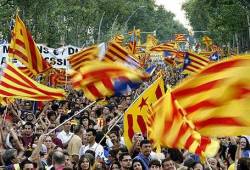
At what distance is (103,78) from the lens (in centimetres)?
720

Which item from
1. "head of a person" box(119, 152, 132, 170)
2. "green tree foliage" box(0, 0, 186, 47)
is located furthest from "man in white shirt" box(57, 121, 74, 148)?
"green tree foliage" box(0, 0, 186, 47)

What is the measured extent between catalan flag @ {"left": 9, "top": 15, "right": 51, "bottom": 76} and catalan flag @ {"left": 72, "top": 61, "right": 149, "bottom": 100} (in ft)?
17.8

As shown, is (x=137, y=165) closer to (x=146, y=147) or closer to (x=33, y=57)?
(x=146, y=147)

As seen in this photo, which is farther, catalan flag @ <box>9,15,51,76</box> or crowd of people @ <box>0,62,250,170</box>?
catalan flag @ <box>9,15,51,76</box>

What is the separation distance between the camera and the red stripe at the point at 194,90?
19.2 feet

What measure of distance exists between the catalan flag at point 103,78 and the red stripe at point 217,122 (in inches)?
44.5

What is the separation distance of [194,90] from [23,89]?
5.02m

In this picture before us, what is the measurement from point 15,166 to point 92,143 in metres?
2.61

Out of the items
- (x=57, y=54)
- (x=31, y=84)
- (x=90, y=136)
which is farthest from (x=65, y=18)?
(x=31, y=84)

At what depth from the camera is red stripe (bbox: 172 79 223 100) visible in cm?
584

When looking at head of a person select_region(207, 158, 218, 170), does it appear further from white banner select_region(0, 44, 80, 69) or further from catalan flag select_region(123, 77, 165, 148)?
white banner select_region(0, 44, 80, 69)

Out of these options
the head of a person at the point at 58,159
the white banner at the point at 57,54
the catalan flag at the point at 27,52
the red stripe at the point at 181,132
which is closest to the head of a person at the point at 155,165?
the head of a person at the point at 58,159

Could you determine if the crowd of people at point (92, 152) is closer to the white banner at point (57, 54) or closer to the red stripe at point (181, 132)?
the red stripe at point (181, 132)

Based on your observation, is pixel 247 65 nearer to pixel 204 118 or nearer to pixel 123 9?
pixel 204 118
